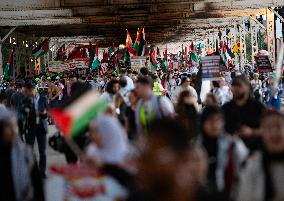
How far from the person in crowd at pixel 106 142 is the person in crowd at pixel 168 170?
7.33 ft

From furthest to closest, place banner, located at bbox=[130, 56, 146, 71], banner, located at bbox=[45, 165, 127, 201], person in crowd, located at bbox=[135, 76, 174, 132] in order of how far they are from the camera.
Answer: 1. banner, located at bbox=[130, 56, 146, 71]
2. person in crowd, located at bbox=[135, 76, 174, 132]
3. banner, located at bbox=[45, 165, 127, 201]

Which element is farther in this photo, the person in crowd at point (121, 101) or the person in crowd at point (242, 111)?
the person in crowd at point (121, 101)

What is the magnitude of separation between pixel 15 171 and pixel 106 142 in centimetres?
83

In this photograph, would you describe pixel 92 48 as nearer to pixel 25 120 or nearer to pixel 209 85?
pixel 209 85

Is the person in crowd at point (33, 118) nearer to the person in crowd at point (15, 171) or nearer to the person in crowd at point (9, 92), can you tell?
the person in crowd at point (9, 92)

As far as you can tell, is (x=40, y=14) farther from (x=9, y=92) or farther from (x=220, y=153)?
(x=220, y=153)

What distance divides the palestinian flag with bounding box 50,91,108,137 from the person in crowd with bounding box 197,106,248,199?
1.26m

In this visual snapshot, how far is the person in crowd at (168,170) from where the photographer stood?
11.1 feet

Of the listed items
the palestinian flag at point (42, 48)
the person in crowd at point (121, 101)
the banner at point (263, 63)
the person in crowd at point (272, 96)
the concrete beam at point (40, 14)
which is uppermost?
the concrete beam at point (40, 14)

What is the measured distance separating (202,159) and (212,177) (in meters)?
2.57

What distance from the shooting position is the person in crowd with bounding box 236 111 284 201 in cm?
527

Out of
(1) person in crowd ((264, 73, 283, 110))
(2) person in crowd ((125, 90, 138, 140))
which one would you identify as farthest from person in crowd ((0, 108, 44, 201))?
(1) person in crowd ((264, 73, 283, 110))

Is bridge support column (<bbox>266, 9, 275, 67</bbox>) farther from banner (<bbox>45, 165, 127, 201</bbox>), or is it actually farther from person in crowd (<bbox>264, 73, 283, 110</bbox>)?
banner (<bbox>45, 165, 127, 201</bbox>)

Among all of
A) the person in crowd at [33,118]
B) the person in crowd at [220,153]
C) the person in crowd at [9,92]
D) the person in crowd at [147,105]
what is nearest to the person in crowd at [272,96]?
the person in crowd at [147,105]
